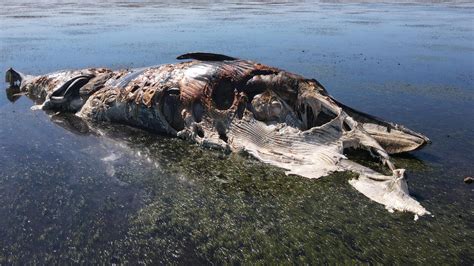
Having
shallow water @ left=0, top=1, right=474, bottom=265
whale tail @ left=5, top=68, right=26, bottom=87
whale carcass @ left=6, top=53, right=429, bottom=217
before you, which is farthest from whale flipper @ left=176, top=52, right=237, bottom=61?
whale tail @ left=5, top=68, right=26, bottom=87

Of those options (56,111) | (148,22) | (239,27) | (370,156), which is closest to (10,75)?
(56,111)

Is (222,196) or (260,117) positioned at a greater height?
(260,117)

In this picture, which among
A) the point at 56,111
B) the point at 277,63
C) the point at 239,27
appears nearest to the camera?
the point at 56,111

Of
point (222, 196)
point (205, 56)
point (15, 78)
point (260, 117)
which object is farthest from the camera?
point (15, 78)

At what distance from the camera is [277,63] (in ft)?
48.4

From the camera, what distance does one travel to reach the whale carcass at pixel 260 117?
7.07 meters

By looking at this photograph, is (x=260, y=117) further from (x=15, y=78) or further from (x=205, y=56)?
(x=15, y=78)

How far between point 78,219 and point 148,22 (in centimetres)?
2274

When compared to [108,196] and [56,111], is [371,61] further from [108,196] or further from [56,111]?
[108,196]

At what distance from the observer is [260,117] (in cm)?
811

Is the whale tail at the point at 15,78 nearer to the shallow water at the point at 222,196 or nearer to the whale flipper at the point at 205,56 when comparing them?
the shallow water at the point at 222,196

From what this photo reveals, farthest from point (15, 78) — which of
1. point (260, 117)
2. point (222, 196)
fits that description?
point (222, 196)

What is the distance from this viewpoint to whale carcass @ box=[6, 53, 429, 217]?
7066 mm

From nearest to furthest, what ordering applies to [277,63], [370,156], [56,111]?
[370,156]
[56,111]
[277,63]
